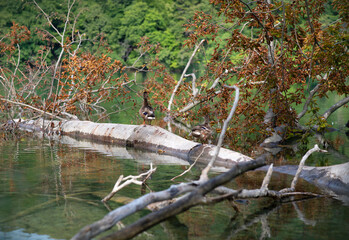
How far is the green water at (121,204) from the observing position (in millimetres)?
5066

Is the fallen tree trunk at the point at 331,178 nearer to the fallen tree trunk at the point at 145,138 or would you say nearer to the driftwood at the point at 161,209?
the fallen tree trunk at the point at 145,138

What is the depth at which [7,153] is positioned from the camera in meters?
11.2

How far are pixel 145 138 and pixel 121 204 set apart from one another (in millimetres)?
5894

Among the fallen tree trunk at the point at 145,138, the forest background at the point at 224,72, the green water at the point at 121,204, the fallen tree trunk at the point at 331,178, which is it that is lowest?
the green water at the point at 121,204

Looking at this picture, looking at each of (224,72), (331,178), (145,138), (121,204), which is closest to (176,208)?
(121,204)

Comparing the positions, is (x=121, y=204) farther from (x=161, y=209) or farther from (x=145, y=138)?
(x=145, y=138)

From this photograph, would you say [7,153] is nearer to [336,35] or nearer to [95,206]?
[95,206]

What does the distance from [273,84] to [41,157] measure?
571 centimetres

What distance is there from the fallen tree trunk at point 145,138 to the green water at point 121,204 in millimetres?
668

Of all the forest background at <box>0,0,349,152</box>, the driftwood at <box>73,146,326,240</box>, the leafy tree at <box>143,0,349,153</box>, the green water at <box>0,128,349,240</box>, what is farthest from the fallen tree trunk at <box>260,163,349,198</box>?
the driftwood at <box>73,146,326,240</box>

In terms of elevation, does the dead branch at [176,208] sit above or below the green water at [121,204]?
above

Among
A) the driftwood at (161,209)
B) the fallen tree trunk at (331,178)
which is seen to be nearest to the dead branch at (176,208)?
the driftwood at (161,209)

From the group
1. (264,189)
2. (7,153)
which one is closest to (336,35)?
(264,189)

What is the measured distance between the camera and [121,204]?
6.22 metres
